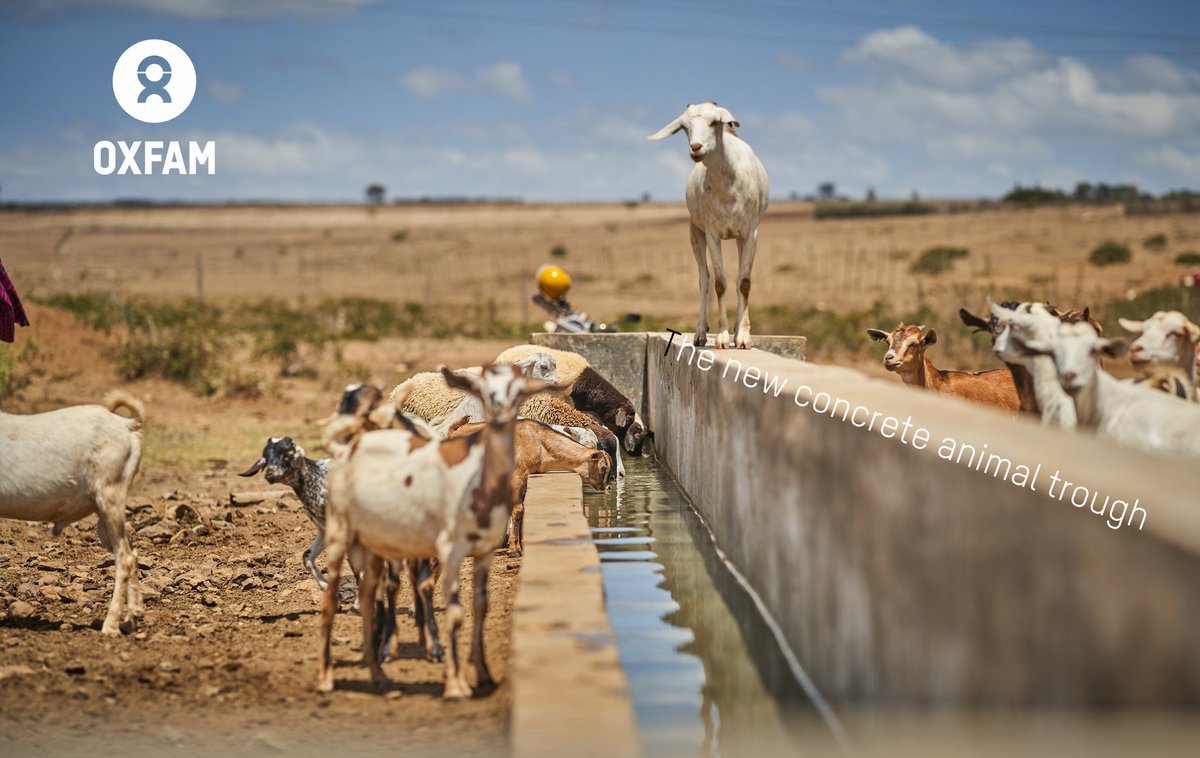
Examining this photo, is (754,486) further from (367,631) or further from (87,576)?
(87,576)

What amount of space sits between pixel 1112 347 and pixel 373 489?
11.0 feet

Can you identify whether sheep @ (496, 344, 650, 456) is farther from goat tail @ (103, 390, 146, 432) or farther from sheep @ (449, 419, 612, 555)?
goat tail @ (103, 390, 146, 432)

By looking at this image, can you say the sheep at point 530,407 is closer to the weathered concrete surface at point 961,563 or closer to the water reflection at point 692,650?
the water reflection at point 692,650

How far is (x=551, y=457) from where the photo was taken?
32.7 feet

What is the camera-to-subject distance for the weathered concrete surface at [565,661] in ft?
13.1

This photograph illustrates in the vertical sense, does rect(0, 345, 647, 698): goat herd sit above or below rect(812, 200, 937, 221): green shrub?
below

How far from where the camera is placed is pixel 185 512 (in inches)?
425

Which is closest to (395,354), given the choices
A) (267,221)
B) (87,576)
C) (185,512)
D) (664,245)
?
(185,512)

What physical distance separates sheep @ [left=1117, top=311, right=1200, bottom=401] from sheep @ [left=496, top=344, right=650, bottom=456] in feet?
24.2

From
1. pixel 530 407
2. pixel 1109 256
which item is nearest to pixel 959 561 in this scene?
pixel 530 407

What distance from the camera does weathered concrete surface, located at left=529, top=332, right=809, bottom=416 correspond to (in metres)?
15.3

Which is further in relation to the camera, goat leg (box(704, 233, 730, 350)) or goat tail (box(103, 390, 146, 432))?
goat leg (box(704, 233, 730, 350))

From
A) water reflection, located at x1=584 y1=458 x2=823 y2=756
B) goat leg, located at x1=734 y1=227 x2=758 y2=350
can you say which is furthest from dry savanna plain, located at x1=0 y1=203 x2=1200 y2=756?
goat leg, located at x1=734 y1=227 x2=758 y2=350

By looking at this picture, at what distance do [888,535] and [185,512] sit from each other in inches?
319
